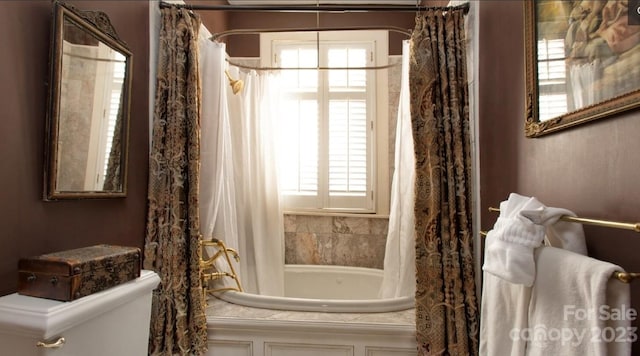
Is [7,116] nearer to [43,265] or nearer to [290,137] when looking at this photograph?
[43,265]

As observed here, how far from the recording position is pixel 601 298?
2.22 ft

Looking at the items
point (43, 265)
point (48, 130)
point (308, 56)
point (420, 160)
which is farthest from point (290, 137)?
point (43, 265)

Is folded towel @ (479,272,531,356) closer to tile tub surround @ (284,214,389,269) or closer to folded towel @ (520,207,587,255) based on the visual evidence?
folded towel @ (520,207,587,255)

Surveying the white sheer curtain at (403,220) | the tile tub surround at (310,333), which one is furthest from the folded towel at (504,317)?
the white sheer curtain at (403,220)

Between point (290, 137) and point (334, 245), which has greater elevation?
point (290, 137)

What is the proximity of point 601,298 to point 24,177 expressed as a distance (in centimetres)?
156

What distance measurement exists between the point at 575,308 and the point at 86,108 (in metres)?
1.63

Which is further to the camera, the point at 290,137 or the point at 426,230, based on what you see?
the point at 290,137

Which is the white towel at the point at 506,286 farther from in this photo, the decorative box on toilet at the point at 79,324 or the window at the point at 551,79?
the decorative box on toilet at the point at 79,324

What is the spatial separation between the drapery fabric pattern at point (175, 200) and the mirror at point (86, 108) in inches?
8.0

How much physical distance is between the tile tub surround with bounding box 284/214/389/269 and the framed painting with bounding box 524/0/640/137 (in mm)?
1783

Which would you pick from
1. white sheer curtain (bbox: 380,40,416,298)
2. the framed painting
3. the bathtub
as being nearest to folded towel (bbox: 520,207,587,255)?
the framed painting

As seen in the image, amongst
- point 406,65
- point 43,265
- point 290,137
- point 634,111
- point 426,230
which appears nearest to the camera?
point 634,111

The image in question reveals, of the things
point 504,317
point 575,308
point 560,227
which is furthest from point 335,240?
point 575,308
